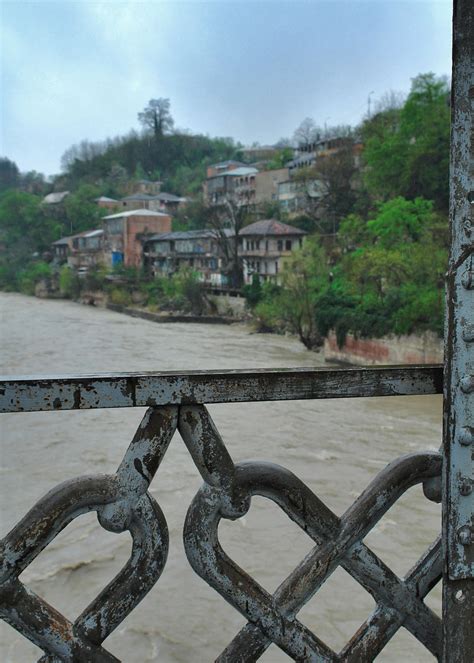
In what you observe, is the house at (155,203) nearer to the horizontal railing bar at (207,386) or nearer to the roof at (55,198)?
the roof at (55,198)

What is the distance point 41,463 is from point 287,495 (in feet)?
42.6

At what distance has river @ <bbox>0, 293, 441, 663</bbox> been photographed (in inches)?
313

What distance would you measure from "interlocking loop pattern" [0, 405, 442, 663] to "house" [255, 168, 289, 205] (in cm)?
4788

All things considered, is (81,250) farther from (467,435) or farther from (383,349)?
(467,435)

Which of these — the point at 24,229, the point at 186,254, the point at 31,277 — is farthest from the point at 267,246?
the point at 24,229

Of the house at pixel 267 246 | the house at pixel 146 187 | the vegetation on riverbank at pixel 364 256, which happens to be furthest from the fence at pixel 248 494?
the house at pixel 146 187

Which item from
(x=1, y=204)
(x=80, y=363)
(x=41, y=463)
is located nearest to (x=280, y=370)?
(x=41, y=463)

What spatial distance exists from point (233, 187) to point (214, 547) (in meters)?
54.7

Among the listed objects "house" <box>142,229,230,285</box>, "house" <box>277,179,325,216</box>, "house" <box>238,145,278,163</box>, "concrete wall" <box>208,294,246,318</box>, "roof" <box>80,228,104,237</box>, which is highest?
"house" <box>238,145,278,163</box>

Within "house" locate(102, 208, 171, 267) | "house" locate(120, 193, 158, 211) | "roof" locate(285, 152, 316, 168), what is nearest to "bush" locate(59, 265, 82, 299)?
"house" locate(102, 208, 171, 267)

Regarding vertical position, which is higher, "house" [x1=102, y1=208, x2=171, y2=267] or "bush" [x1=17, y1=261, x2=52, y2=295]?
"house" [x1=102, y1=208, x2=171, y2=267]

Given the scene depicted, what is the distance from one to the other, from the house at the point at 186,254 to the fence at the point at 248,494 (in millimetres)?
40800

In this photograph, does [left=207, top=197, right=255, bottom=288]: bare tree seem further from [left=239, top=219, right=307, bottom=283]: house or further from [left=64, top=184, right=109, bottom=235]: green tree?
[left=64, top=184, right=109, bottom=235]: green tree

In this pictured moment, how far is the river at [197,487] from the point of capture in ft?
26.1
